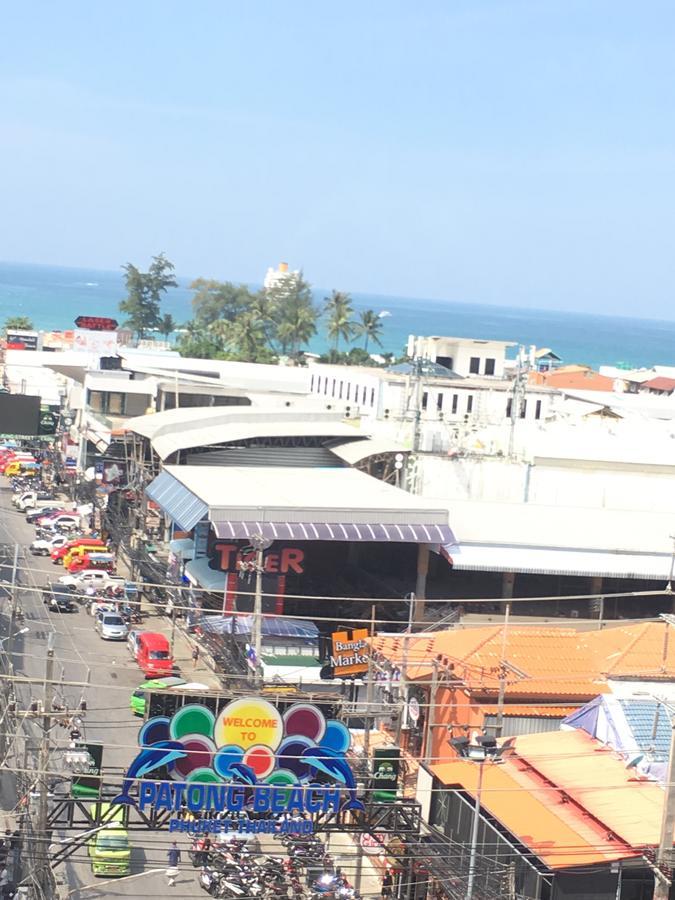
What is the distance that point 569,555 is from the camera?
3888cm

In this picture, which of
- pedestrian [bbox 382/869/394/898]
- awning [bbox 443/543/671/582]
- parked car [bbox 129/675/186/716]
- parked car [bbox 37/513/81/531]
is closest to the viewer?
pedestrian [bbox 382/869/394/898]

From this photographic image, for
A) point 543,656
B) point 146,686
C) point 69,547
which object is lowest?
point 69,547

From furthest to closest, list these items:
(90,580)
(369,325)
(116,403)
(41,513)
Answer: (369,325), (116,403), (41,513), (90,580)

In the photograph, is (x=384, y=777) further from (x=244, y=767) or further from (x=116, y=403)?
(x=116, y=403)

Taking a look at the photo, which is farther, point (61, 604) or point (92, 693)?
point (61, 604)

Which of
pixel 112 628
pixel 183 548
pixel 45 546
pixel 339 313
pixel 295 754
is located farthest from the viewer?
pixel 339 313

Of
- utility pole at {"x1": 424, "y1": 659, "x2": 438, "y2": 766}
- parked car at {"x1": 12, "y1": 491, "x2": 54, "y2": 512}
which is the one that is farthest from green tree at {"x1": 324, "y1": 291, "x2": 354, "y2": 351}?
utility pole at {"x1": 424, "y1": 659, "x2": 438, "y2": 766}

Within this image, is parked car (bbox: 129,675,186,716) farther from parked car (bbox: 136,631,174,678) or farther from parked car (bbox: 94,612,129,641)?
parked car (bbox: 94,612,129,641)

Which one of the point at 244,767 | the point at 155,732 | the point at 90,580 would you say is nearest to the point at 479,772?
the point at 244,767

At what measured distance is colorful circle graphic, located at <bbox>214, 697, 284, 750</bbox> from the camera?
1967cm

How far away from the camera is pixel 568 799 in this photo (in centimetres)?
2067

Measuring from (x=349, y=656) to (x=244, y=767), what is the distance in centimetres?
1220

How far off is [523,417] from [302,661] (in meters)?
33.4

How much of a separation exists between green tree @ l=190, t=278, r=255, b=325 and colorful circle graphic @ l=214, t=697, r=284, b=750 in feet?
434
